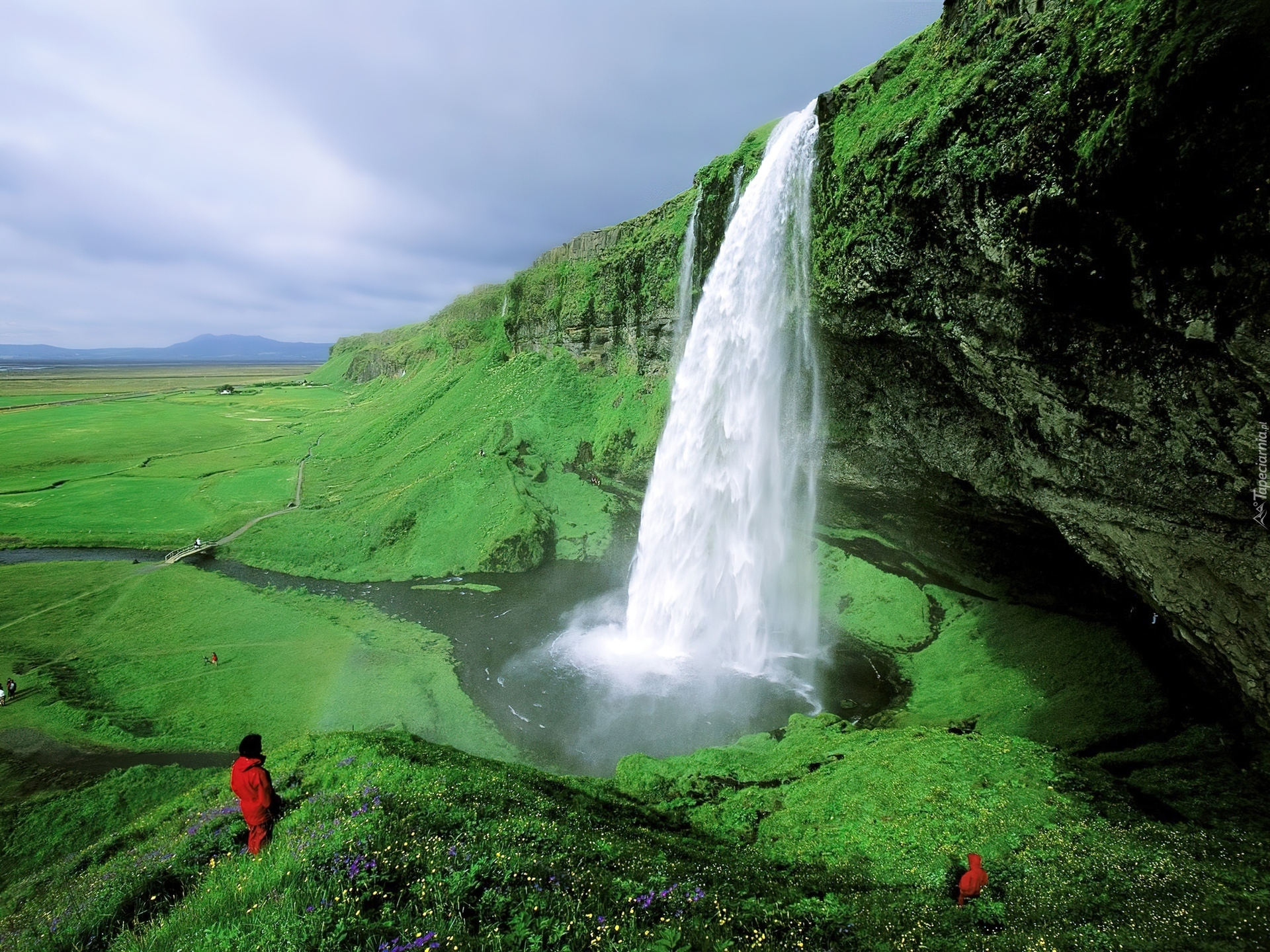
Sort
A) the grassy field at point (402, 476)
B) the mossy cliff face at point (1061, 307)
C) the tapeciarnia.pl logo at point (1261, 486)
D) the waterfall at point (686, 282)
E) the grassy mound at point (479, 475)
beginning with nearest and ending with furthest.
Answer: the mossy cliff face at point (1061, 307)
the tapeciarnia.pl logo at point (1261, 486)
the grassy mound at point (479, 475)
the waterfall at point (686, 282)
the grassy field at point (402, 476)

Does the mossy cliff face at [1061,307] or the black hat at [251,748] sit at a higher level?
the mossy cliff face at [1061,307]

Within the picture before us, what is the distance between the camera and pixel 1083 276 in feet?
41.9

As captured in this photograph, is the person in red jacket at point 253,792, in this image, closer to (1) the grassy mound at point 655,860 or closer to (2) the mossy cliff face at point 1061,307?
(1) the grassy mound at point 655,860

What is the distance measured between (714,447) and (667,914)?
2195 cm

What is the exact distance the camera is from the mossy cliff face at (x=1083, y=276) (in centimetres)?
1026

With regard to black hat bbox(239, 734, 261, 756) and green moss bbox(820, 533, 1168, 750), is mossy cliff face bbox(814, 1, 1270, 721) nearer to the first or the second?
green moss bbox(820, 533, 1168, 750)

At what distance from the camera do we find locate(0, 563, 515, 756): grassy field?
19109 mm

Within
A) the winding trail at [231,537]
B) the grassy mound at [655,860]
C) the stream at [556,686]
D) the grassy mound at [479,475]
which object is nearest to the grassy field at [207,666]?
the stream at [556,686]

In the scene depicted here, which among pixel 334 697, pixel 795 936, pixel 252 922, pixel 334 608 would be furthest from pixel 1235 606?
pixel 334 608

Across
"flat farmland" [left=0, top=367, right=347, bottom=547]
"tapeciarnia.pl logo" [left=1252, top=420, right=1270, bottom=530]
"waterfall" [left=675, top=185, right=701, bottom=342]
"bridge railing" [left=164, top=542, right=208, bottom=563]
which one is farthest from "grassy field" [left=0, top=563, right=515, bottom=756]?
"waterfall" [left=675, top=185, right=701, bottom=342]

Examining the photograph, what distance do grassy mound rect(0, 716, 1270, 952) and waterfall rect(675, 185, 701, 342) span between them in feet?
88.5

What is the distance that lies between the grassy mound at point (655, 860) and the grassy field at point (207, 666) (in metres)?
4.71

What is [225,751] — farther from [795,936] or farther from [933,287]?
[933,287]

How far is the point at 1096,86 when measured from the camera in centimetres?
1153
